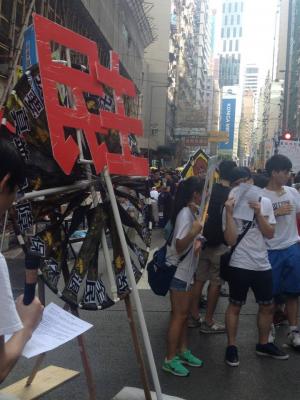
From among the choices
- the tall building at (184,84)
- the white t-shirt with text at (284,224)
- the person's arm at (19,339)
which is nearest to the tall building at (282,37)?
the tall building at (184,84)

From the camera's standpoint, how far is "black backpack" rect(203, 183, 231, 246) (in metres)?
5.58

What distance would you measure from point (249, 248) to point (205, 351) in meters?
1.23

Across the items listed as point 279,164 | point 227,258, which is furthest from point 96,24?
point 227,258

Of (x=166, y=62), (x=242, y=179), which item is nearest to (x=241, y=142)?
(x=166, y=62)

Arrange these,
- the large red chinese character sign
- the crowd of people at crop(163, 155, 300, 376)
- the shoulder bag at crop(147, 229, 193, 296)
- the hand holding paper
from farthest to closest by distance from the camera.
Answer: the shoulder bag at crop(147, 229, 193, 296) → the crowd of people at crop(163, 155, 300, 376) → the large red chinese character sign → the hand holding paper

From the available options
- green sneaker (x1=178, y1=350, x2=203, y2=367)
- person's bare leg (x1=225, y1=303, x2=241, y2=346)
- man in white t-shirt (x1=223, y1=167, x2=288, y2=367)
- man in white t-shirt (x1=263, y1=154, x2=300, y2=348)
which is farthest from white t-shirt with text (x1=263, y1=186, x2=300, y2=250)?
green sneaker (x1=178, y1=350, x2=203, y2=367)

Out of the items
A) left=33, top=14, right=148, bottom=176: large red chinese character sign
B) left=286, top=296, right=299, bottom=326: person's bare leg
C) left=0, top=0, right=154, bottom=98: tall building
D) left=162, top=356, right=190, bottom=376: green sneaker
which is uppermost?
left=0, top=0, right=154, bottom=98: tall building

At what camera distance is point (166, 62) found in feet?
168

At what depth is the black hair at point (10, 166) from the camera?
69.4 inches

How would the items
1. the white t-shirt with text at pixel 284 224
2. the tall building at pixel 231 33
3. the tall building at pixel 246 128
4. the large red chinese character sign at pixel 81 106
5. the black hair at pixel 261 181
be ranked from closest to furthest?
the large red chinese character sign at pixel 81 106, the white t-shirt with text at pixel 284 224, the black hair at pixel 261 181, the tall building at pixel 246 128, the tall building at pixel 231 33

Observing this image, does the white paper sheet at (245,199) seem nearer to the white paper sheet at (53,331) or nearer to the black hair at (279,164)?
the black hair at (279,164)

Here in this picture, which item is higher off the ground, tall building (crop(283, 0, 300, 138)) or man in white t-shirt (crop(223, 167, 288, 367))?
tall building (crop(283, 0, 300, 138))

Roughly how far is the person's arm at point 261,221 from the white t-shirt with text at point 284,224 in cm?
57

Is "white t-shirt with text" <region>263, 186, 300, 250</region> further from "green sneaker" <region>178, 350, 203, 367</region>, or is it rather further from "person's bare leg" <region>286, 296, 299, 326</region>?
"green sneaker" <region>178, 350, 203, 367</region>
